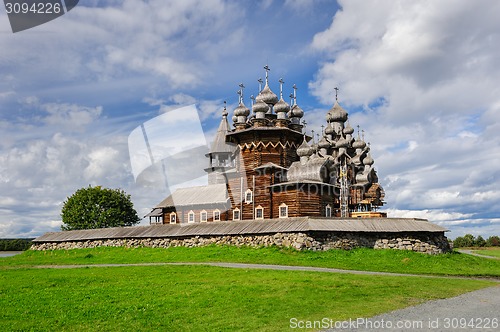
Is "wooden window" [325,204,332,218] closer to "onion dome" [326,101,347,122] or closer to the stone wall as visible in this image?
the stone wall

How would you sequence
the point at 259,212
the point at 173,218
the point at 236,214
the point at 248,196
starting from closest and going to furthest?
the point at 259,212, the point at 248,196, the point at 236,214, the point at 173,218

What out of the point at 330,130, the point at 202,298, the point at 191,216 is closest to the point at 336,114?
the point at 330,130

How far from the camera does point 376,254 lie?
28344 millimetres

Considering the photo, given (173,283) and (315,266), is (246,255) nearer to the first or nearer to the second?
(315,266)

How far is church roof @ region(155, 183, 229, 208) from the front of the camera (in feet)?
149

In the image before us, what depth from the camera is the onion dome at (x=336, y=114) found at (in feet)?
174

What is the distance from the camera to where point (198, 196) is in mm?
47312

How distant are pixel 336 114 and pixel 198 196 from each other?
1904 centimetres

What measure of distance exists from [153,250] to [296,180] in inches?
534

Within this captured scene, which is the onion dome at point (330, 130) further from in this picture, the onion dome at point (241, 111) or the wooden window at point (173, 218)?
the wooden window at point (173, 218)

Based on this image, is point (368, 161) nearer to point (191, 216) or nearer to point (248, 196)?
point (248, 196)

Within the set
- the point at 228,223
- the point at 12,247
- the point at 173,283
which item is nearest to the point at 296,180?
the point at 228,223

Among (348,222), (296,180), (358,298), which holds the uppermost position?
(296,180)

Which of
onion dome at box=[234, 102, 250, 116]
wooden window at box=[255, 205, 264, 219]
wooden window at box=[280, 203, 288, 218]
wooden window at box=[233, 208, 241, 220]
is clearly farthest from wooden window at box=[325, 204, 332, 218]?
onion dome at box=[234, 102, 250, 116]
